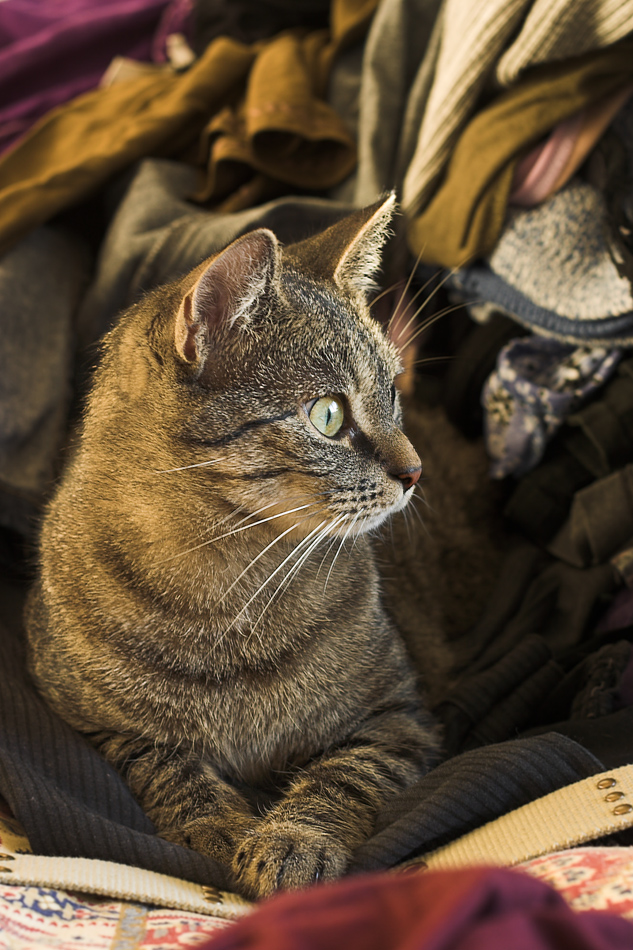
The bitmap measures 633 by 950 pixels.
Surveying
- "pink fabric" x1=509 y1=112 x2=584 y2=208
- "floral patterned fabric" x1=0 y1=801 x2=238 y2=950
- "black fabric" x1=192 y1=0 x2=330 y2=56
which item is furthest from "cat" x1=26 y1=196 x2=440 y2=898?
"black fabric" x1=192 y1=0 x2=330 y2=56

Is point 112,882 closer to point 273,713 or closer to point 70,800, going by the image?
point 70,800

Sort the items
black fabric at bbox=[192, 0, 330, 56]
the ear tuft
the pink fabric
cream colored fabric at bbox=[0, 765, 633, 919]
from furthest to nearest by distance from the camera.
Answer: black fabric at bbox=[192, 0, 330, 56] < the pink fabric < the ear tuft < cream colored fabric at bbox=[0, 765, 633, 919]

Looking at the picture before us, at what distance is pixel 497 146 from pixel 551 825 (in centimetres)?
99

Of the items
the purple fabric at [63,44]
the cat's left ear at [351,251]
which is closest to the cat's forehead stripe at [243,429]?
the cat's left ear at [351,251]

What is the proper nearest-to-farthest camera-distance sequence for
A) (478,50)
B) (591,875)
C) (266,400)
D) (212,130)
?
(591,875)
(266,400)
(478,50)
(212,130)

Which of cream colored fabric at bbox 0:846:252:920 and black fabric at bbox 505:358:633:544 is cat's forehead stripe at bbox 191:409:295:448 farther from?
black fabric at bbox 505:358:633:544

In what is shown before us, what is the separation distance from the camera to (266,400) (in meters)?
0.73

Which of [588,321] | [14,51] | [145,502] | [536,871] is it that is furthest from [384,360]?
[14,51]

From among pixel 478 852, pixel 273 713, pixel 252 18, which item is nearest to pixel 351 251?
pixel 273 713

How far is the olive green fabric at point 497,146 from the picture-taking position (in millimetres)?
1055

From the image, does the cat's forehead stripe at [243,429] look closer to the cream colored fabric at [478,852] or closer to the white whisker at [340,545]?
the white whisker at [340,545]

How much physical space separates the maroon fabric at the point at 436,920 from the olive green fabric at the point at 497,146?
0.99 metres

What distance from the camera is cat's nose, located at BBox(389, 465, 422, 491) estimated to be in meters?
0.80

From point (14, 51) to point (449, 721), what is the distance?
175 centimetres
